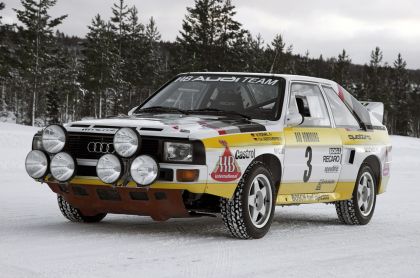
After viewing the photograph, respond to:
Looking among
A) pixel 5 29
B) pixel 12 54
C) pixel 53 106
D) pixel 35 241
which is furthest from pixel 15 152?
pixel 53 106

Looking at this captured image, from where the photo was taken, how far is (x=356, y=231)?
8062mm

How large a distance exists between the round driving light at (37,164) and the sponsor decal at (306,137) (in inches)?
99.9

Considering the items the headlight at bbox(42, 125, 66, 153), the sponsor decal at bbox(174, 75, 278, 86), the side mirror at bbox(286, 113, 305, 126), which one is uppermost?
the sponsor decal at bbox(174, 75, 278, 86)

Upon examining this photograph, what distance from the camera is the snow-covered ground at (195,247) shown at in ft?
16.2

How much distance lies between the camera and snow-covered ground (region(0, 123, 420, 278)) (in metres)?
4.95

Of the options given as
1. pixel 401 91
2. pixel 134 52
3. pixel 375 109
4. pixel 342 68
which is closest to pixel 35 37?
pixel 134 52

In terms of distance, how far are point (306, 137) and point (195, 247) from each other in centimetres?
213

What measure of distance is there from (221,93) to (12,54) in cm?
5422

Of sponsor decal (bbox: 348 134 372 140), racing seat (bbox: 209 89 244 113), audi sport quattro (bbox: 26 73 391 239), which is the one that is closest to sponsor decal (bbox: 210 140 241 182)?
audi sport quattro (bbox: 26 73 391 239)

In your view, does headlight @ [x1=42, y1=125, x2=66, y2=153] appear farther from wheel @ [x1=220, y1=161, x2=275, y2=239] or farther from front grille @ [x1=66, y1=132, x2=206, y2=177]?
wheel @ [x1=220, y1=161, x2=275, y2=239]

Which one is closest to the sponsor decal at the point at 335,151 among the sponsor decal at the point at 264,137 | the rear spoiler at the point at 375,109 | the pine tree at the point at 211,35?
the sponsor decal at the point at 264,137

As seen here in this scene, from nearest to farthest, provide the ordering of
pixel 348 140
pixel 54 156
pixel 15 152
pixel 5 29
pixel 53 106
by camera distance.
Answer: pixel 54 156, pixel 348 140, pixel 15 152, pixel 5 29, pixel 53 106

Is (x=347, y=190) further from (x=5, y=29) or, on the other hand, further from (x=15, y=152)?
(x=5, y=29)

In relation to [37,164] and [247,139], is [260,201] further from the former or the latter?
[37,164]
